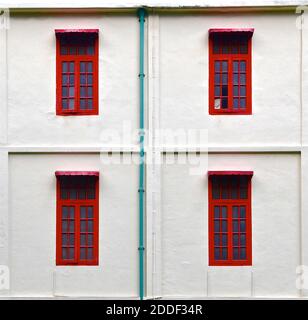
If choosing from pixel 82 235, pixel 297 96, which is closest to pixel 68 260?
pixel 82 235

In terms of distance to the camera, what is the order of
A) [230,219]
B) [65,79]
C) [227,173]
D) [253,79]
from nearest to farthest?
[227,173]
[230,219]
[253,79]
[65,79]

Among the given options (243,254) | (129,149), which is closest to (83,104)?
(129,149)

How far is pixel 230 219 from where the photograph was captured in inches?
418

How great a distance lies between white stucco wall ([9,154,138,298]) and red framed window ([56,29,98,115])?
1.02 m

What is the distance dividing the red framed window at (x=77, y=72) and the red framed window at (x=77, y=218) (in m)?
1.40

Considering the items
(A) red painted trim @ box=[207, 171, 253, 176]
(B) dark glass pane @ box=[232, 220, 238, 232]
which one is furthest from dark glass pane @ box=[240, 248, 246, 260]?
(A) red painted trim @ box=[207, 171, 253, 176]

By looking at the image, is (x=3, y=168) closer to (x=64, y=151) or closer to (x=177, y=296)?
(x=64, y=151)

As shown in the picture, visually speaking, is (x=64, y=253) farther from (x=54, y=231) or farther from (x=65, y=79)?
(x=65, y=79)

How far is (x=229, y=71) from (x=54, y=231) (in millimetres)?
4457

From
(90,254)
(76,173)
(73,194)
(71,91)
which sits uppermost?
(71,91)

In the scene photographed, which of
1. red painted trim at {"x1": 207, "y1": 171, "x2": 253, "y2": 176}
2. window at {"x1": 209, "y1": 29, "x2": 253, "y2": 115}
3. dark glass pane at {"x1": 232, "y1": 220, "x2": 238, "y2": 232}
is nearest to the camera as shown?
red painted trim at {"x1": 207, "y1": 171, "x2": 253, "y2": 176}

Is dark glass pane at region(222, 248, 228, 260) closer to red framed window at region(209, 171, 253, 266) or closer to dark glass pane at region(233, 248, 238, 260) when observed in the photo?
red framed window at region(209, 171, 253, 266)

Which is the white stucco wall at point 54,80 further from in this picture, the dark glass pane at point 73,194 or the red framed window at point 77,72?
the dark glass pane at point 73,194

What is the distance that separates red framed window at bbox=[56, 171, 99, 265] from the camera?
10633mm
